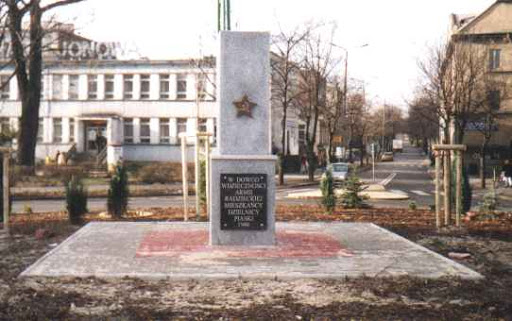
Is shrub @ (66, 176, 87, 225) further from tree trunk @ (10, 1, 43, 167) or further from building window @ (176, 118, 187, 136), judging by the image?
building window @ (176, 118, 187, 136)

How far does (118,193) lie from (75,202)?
Result: 1.50m

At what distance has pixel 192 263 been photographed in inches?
381

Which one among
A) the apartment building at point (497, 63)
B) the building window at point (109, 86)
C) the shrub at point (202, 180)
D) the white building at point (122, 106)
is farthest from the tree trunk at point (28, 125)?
the apartment building at point (497, 63)

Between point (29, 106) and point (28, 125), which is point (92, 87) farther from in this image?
point (29, 106)

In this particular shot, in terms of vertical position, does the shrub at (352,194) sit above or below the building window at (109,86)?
below

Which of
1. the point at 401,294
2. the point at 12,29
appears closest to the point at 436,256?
the point at 401,294

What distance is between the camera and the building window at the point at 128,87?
55.9 meters

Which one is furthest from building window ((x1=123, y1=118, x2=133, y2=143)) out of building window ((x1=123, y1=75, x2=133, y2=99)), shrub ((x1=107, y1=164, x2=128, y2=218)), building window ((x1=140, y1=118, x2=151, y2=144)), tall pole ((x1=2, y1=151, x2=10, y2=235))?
tall pole ((x1=2, y1=151, x2=10, y2=235))

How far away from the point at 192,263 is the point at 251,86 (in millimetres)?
3180

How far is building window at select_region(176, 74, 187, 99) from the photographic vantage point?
55219mm

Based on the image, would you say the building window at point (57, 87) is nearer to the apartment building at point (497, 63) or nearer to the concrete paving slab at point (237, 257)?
the apartment building at point (497, 63)

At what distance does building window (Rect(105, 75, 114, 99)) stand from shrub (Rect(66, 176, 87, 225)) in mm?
41808

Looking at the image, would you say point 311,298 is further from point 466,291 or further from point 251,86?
point 251,86

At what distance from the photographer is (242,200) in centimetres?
1125
